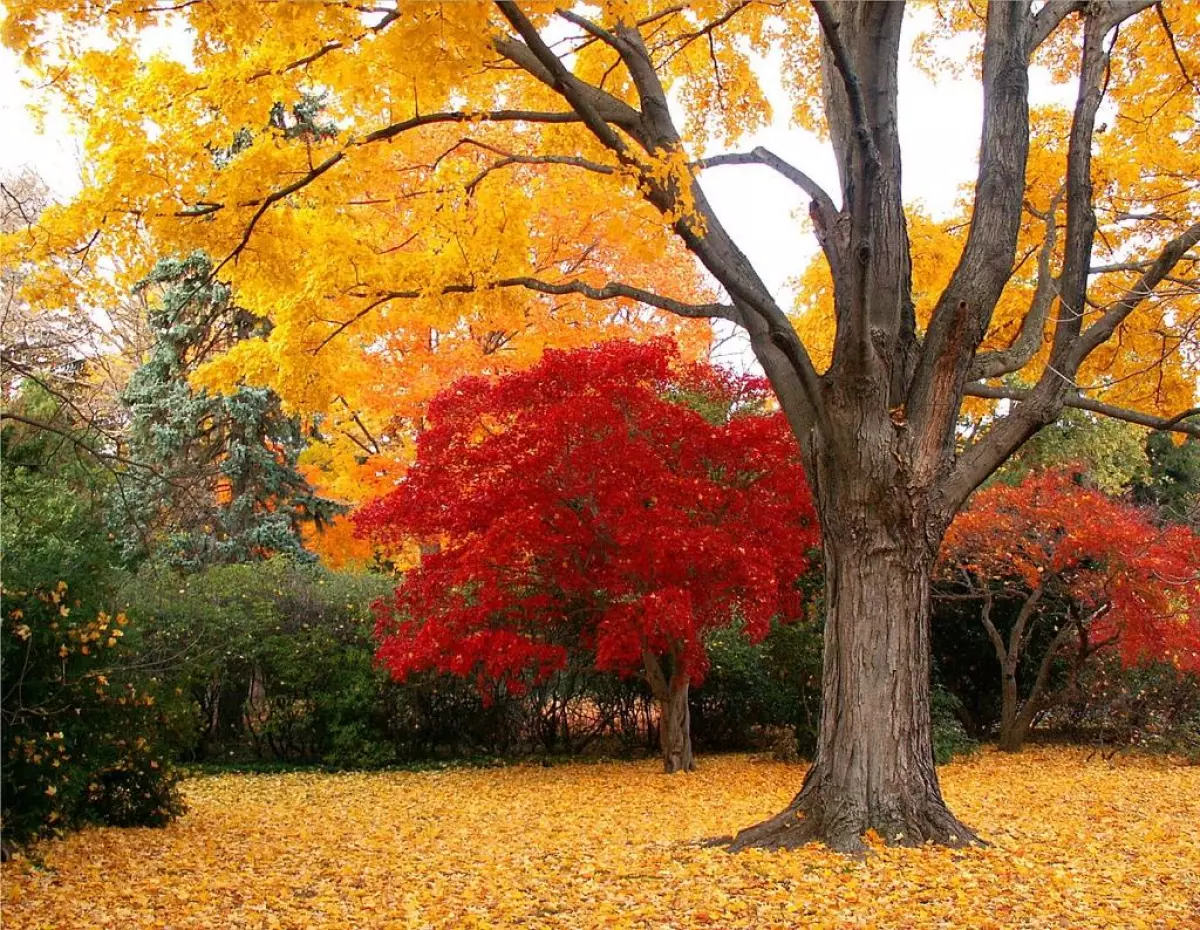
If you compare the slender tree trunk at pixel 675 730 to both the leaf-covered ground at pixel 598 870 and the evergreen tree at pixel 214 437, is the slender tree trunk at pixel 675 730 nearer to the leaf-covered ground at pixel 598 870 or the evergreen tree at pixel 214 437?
the leaf-covered ground at pixel 598 870

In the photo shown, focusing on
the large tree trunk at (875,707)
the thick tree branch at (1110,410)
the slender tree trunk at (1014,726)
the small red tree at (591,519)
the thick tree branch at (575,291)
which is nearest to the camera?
the large tree trunk at (875,707)

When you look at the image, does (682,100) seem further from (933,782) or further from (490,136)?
(490,136)

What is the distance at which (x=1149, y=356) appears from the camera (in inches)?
371

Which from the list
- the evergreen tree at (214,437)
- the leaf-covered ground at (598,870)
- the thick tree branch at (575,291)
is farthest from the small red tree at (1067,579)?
the evergreen tree at (214,437)

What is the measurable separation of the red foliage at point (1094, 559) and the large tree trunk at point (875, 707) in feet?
17.7

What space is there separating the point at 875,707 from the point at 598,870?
5.33 ft

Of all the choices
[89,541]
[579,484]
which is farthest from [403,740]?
[89,541]

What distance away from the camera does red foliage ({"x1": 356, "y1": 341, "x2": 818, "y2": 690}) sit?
8461 millimetres

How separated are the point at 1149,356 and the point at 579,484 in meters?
5.24

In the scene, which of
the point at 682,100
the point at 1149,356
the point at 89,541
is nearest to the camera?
the point at 89,541

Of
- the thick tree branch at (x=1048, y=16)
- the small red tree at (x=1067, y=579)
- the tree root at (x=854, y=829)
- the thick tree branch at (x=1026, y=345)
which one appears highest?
the thick tree branch at (x=1048, y=16)

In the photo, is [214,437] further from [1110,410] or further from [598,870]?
[1110,410]

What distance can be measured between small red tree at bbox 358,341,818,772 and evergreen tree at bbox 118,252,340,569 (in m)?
6.02

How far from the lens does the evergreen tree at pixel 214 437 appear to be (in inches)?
573
